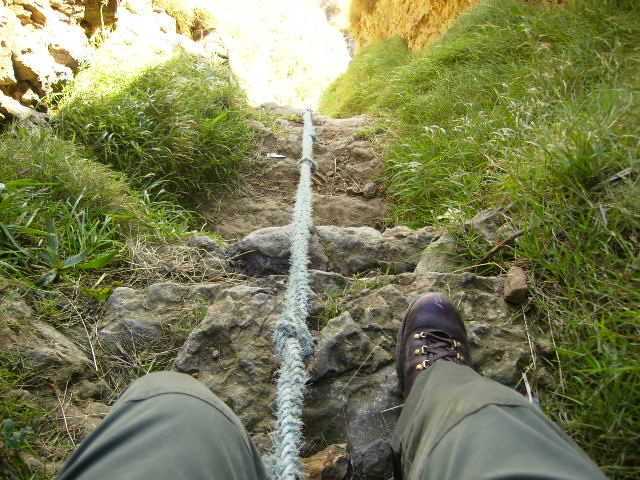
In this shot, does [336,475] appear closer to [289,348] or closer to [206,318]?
[289,348]

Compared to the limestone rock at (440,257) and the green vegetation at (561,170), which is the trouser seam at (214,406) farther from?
the limestone rock at (440,257)

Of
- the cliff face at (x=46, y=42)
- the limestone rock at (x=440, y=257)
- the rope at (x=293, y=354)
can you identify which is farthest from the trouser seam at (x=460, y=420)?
the cliff face at (x=46, y=42)

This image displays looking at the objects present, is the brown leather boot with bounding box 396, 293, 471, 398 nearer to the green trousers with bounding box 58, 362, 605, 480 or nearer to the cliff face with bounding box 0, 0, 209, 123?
the green trousers with bounding box 58, 362, 605, 480

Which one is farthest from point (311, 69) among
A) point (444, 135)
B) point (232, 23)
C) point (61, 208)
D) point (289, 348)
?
point (289, 348)

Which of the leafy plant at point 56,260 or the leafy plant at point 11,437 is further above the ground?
the leafy plant at point 56,260

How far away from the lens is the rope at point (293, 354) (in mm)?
964

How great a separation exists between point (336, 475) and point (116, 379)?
2.60ft

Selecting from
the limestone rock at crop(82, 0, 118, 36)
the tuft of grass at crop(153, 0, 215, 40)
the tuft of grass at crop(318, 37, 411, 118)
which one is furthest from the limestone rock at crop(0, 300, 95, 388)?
the tuft of grass at crop(153, 0, 215, 40)

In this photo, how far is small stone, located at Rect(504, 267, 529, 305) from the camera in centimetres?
138

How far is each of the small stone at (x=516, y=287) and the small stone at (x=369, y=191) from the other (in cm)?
137

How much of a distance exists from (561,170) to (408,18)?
4504 millimetres

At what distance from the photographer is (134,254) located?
1.76 meters

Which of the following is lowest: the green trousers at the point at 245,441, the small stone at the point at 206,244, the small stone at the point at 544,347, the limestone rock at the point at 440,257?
the small stone at the point at 544,347

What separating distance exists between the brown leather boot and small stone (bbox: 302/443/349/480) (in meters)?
0.28
